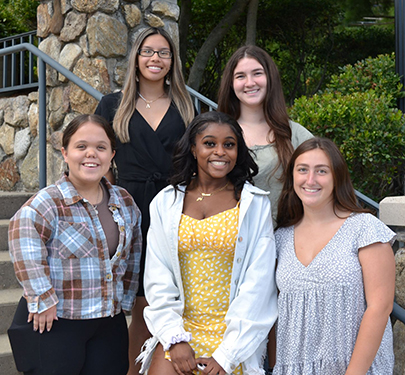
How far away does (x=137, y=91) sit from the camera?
2.83m

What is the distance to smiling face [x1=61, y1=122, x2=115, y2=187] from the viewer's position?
2.25 metres

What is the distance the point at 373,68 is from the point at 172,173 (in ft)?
12.7

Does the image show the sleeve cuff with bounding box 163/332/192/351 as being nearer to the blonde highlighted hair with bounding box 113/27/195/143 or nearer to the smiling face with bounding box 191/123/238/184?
the smiling face with bounding box 191/123/238/184

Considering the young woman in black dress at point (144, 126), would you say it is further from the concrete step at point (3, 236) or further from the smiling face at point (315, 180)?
the concrete step at point (3, 236)

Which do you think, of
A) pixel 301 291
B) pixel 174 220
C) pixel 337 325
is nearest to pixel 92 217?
pixel 174 220

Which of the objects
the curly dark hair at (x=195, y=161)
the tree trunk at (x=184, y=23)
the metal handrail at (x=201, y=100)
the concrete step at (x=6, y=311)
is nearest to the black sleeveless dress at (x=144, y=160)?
the curly dark hair at (x=195, y=161)

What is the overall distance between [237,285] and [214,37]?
6.22m

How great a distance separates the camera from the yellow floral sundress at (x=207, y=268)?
2.10 m

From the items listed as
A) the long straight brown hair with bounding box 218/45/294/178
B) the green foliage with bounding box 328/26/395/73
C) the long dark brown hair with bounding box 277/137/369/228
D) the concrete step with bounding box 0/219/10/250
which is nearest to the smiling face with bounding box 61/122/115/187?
the long straight brown hair with bounding box 218/45/294/178

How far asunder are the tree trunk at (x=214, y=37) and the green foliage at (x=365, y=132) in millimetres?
3080

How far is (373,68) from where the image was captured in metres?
5.59

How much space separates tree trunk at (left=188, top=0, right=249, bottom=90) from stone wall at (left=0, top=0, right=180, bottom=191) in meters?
3.33

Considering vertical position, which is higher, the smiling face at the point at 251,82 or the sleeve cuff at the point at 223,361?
the smiling face at the point at 251,82

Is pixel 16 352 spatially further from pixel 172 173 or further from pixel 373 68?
pixel 373 68
